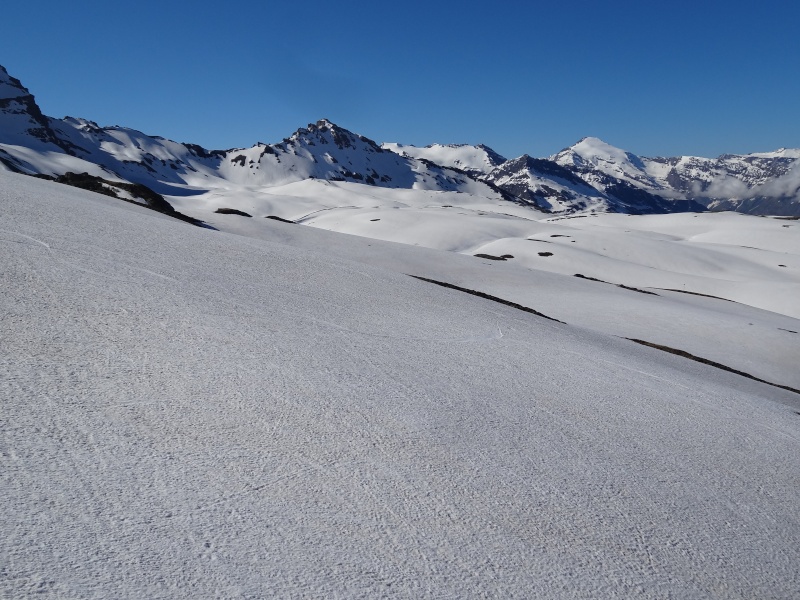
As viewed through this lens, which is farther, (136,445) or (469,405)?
(469,405)

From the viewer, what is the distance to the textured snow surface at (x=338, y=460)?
14.9 feet

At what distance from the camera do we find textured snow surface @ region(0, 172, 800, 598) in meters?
4.55

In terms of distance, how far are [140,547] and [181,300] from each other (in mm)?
7442

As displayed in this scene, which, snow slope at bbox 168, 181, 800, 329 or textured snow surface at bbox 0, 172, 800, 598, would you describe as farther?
snow slope at bbox 168, 181, 800, 329

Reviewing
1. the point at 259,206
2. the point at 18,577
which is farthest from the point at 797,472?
the point at 259,206

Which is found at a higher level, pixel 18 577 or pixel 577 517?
pixel 18 577

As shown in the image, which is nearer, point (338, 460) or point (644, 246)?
point (338, 460)

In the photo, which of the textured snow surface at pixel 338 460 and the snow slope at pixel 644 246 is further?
the snow slope at pixel 644 246

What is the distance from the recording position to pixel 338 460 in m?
6.21

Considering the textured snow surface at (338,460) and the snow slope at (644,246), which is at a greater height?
the textured snow surface at (338,460)

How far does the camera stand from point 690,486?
711 centimetres

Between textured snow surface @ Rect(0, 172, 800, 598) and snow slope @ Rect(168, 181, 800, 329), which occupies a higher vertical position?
textured snow surface @ Rect(0, 172, 800, 598)

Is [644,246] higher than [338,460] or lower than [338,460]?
lower

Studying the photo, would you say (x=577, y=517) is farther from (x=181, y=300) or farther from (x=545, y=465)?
(x=181, y=300)
